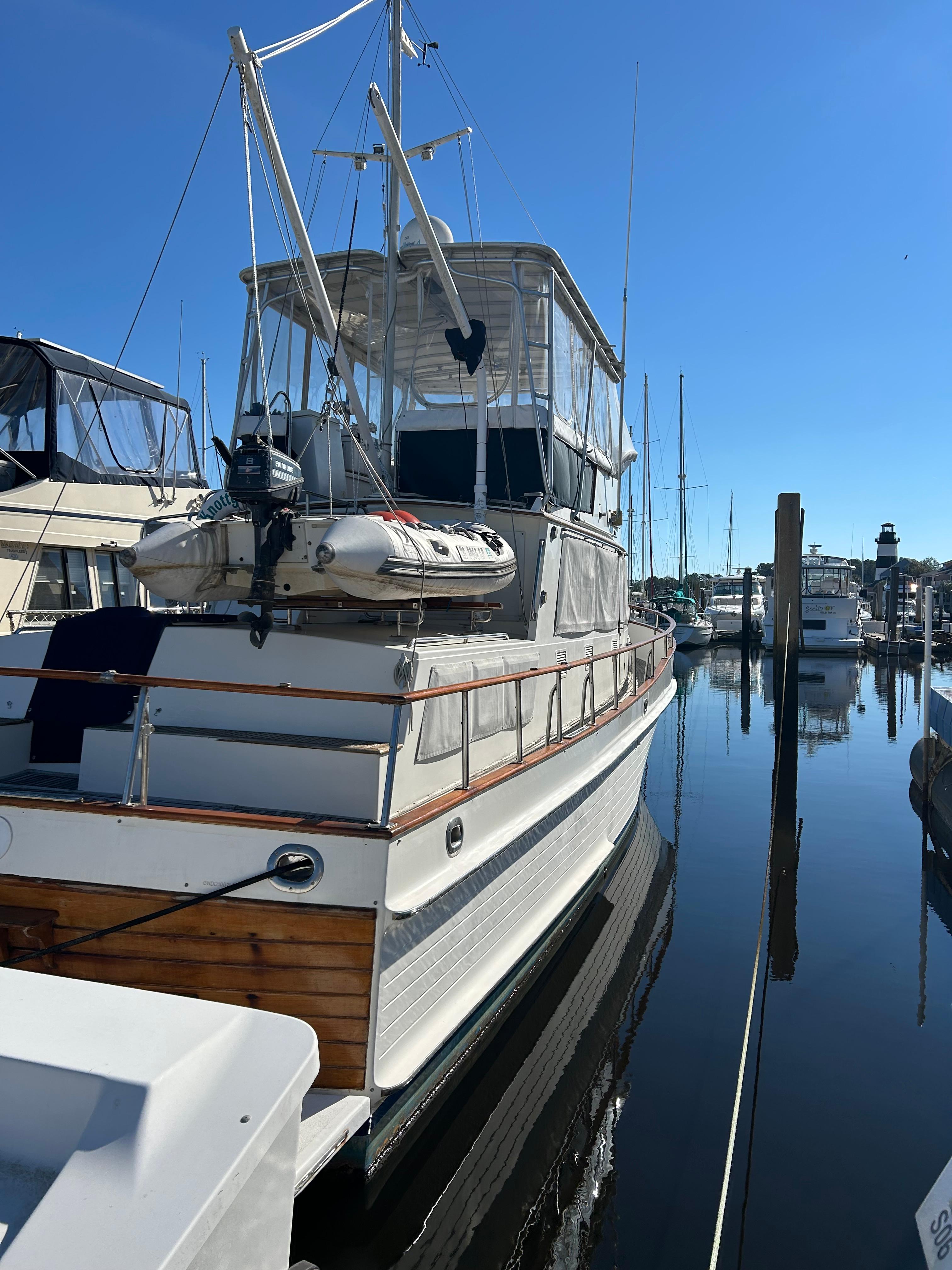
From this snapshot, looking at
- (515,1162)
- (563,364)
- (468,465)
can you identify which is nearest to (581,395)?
(563,364)

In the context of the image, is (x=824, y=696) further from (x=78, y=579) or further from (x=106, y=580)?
(x=78, y=579)

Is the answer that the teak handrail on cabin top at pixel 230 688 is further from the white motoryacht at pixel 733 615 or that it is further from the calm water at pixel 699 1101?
the white motoryacht at pixel 733 615

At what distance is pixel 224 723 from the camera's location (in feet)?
14.4

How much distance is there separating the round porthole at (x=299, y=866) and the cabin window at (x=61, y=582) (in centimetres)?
635

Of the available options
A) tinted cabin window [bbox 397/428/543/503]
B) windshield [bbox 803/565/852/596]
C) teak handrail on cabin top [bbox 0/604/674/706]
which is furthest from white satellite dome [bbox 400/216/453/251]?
windshield [bbox 803/565/852/596]

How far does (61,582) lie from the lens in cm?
890

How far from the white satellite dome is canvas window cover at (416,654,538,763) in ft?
16.4

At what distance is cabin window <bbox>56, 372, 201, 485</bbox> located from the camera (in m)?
9.40

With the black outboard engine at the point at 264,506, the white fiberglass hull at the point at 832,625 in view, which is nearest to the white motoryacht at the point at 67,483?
the black outboard engine at the point at 264,506

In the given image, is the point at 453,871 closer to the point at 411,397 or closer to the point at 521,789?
the point at 521,789

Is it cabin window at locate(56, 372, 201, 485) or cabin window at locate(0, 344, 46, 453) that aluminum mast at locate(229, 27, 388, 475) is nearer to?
cabin window at locate(56, 372, 201, 485)

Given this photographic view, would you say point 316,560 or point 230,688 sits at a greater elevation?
point 316,560

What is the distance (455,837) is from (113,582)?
6747mm

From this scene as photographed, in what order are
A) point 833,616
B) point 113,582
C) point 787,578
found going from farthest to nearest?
1. point 833,616
2. point 787,578
3. point 113,582
